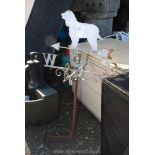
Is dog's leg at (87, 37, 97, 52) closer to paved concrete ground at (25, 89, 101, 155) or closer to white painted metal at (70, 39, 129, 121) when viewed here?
white painted metal at (70, 39, 129, 121)

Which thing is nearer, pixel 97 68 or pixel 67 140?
pixel 67 140

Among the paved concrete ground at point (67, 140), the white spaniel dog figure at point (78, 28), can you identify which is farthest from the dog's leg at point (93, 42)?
the paved concrete ground at point (67, 140)

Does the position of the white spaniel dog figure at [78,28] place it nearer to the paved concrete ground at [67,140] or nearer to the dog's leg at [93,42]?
the dog's leg at [93,42]

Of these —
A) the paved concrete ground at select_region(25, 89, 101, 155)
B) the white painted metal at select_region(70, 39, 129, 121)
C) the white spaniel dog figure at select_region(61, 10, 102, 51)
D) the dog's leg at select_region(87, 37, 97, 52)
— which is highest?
the white spaniel dog figure at select_region(61, 10, 102, 51)

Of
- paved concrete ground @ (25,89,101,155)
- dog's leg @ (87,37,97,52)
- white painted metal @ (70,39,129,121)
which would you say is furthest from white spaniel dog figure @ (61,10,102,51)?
paved concrete ground @ (25,89,101,155)

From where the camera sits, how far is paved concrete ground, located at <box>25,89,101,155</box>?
1.94 metres

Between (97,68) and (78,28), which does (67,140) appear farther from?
(78,28)

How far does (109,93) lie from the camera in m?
1.61

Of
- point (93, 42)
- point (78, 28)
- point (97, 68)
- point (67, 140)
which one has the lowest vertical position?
point (67, 140)

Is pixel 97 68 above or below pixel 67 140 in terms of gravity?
above

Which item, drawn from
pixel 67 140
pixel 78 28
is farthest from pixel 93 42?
pixel 67 140

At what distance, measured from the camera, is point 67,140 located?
205 centimetres
